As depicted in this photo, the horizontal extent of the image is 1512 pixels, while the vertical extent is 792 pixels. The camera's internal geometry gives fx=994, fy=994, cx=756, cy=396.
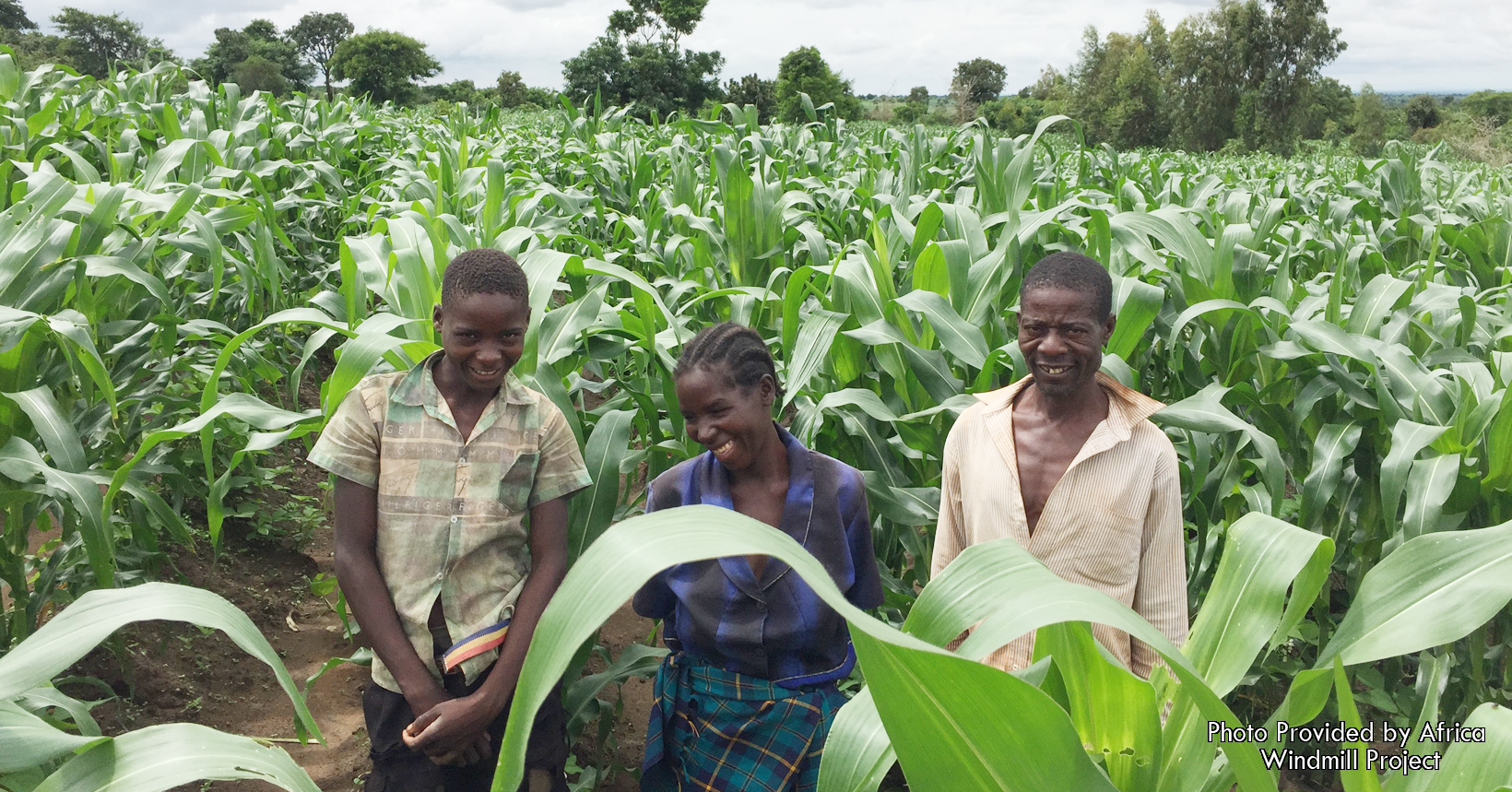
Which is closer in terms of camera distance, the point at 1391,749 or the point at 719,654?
the point at 719,654

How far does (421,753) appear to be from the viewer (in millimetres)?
1729

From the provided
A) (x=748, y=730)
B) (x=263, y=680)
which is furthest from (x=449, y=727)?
(x=263, y=680)

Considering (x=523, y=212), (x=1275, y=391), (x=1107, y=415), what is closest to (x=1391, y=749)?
(x=1275, y=391)

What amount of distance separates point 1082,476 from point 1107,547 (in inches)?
4.9

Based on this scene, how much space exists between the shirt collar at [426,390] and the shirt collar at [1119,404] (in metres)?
0.86

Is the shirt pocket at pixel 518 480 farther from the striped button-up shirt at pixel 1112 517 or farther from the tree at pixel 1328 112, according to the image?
the tree at pixel 1328 112

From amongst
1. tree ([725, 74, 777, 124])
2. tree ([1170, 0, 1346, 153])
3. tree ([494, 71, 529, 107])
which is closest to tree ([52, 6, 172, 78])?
tree ([494, 71, 529, 107])

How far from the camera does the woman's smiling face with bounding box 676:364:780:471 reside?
1665 mm

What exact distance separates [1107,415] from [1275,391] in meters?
1.20

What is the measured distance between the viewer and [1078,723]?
1.12 meters

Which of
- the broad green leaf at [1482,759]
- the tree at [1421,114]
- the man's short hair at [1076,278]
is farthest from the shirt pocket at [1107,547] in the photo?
the tree at [1421,114]

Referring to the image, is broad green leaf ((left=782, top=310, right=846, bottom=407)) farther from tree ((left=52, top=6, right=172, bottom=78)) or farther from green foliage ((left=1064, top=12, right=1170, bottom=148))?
tree ((left=52, top=6, right=172, bottom=78))

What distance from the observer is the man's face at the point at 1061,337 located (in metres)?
1.68

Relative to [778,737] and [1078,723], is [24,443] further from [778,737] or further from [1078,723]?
[1078,723]
